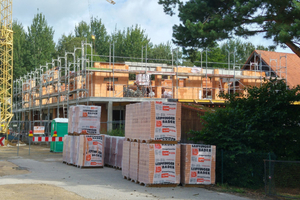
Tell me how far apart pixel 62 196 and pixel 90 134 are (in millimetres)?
7570

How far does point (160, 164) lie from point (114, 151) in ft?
19.0

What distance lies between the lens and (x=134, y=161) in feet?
40.4

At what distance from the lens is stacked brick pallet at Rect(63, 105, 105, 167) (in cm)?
1628

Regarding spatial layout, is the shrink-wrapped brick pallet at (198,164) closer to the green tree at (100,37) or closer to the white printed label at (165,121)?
the white printed label at (165,121)

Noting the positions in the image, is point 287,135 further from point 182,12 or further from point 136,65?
point 136,65

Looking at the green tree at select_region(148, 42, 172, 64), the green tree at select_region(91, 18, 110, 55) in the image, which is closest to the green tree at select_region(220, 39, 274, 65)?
the green tree at select_region(148, 42, 172, 64)

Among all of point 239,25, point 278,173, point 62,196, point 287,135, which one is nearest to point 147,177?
point 62,196

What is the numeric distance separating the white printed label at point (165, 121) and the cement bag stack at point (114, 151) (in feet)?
15.4

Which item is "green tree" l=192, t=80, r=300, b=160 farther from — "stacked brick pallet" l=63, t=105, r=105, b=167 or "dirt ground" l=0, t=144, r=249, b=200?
"stacked brick pallet" l=63, t=105, r=105, b=167

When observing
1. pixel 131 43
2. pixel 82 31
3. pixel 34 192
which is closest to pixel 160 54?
pixel 131 43

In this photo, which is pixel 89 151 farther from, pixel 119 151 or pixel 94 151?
pixel 119 151

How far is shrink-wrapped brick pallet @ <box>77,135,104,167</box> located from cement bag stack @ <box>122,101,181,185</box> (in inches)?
178

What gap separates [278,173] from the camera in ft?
35.1

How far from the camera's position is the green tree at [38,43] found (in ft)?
189
